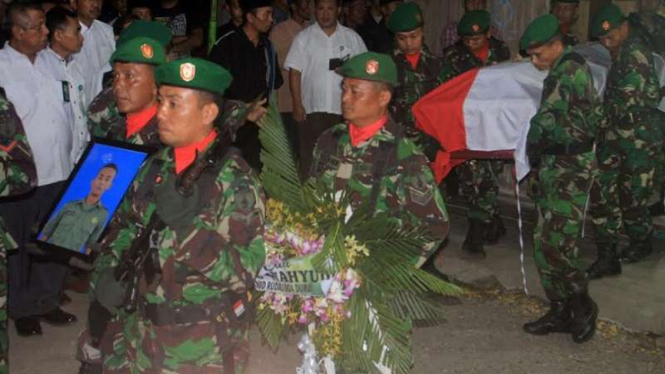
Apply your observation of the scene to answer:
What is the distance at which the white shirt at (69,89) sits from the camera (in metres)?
6.62

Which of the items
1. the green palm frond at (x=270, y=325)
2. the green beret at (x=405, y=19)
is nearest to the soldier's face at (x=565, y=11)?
the green beret at (x=405, y=19)

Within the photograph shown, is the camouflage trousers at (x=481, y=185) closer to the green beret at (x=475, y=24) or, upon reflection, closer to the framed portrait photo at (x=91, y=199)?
the green beret at (x=475, y=24)

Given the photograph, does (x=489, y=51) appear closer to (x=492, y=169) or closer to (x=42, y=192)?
(x=492, y=169)

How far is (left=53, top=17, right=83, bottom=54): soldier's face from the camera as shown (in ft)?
22.1

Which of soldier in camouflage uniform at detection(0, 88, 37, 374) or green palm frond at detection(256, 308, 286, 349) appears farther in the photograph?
soldier in camouflage uniform at detection(0, 88, 37, 374)

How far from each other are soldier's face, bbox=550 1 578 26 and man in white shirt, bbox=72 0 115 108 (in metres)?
4.09

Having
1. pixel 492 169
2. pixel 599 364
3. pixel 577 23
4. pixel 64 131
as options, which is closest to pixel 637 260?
pixel 492 169

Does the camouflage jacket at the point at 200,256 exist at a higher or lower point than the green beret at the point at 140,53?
lower

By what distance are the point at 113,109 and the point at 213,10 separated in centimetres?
498

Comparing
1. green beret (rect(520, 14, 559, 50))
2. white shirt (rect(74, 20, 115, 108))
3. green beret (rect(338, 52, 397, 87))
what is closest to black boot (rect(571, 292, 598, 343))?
green beret (rect(520, 14, 559, 50))

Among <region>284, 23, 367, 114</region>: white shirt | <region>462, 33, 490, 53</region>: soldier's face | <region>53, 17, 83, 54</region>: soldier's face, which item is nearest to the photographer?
<region>53, 17, 83, 54</region>: soldier's face

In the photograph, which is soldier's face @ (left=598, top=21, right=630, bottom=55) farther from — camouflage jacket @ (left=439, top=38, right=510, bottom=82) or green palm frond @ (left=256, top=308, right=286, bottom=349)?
green palm frond @ (left=256, top=308, right=286, bottom=349)

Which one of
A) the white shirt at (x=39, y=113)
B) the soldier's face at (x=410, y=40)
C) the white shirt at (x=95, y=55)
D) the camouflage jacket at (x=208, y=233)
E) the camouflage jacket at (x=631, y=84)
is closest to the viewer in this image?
the camouflage jacket at (x=208, y=233)

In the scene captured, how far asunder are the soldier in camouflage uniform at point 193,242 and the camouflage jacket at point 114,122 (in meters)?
0.43
